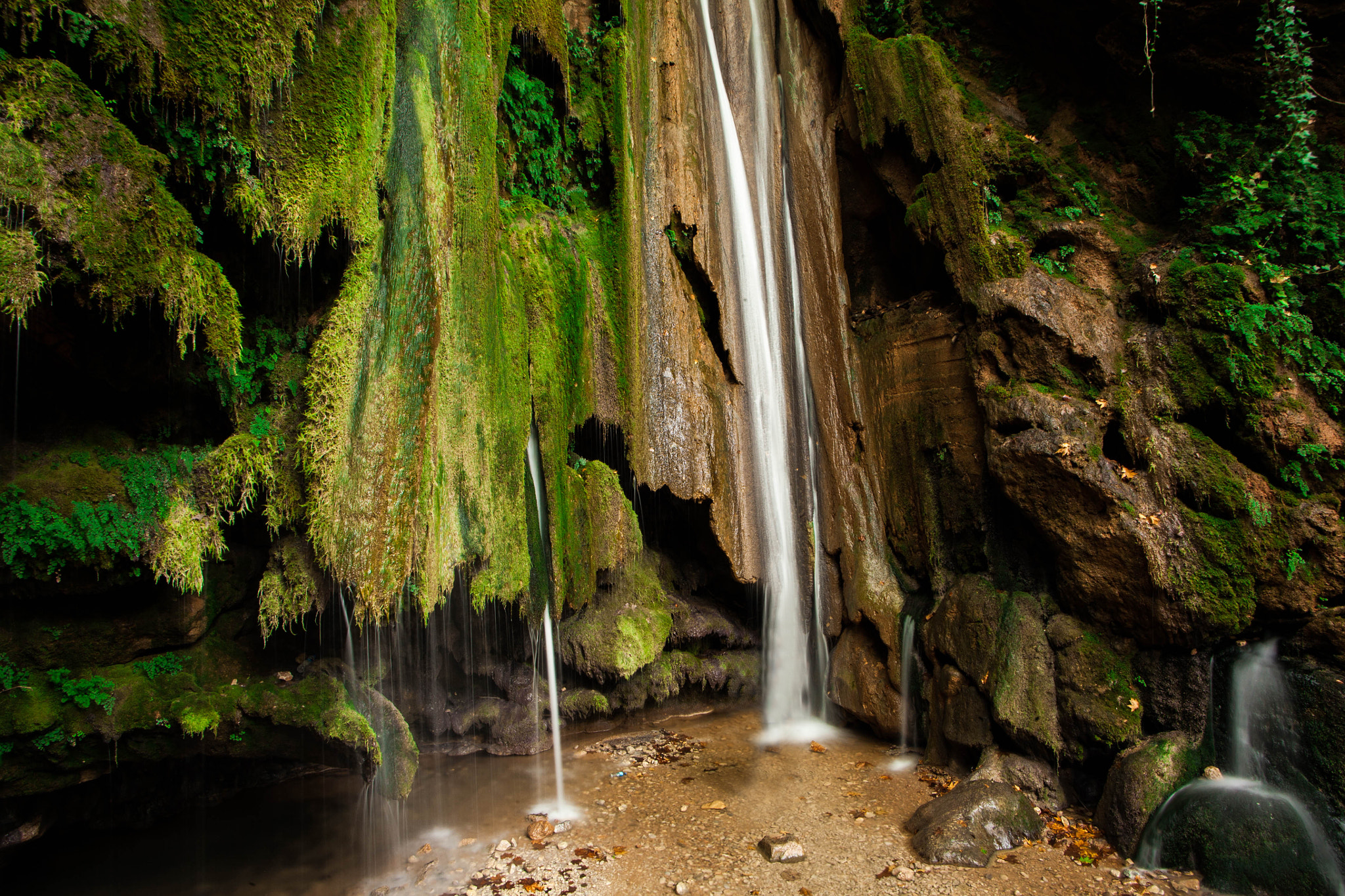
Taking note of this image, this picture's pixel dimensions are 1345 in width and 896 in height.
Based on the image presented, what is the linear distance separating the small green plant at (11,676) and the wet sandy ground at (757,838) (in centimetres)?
280

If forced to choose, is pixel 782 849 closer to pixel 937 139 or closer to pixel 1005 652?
pixel 1005 652

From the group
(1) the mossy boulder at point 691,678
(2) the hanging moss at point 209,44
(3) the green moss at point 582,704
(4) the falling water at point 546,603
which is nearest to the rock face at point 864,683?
(1) the mossy boulder at point 691,678

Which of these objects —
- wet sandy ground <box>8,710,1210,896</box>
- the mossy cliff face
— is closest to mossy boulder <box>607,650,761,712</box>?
the mossy cliff face

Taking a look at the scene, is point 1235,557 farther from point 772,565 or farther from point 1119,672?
point 772,565

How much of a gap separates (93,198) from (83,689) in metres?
3.17

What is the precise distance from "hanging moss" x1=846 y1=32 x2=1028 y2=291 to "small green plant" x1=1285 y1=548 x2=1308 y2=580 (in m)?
3.78

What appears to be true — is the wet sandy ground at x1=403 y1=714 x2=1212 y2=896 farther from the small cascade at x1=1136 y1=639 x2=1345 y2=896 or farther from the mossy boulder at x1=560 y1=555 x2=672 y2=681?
the mossy boulder at x1=560 y1=555 x2=672 y2=681

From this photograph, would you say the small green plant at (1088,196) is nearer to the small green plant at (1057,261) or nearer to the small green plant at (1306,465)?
the small green plant at (1057,261)

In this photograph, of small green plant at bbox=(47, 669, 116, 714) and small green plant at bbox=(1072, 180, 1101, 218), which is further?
small green plant at bbox=(1072, 180, 1101, 218)

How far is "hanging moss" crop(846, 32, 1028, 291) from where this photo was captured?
25.7 ft

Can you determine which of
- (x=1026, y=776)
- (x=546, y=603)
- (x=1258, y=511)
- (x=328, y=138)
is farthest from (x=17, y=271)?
(x=1258, y=511)

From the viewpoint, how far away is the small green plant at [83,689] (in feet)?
14.3

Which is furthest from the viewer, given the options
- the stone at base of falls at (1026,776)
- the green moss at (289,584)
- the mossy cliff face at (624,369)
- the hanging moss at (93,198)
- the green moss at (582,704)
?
the green moss at (582,704)

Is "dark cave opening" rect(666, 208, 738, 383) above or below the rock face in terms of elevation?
above
